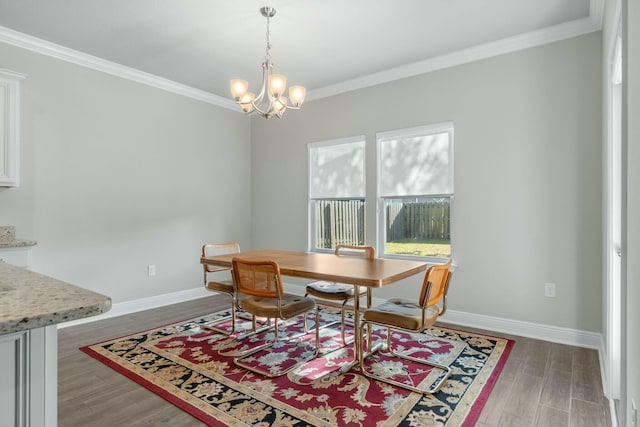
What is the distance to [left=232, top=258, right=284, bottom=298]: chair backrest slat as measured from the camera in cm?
248

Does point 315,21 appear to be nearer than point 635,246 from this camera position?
No

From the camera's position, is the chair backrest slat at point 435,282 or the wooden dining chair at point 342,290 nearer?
the chair backrest slat at point 435,282

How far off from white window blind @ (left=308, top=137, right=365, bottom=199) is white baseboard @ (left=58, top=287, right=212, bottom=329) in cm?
202

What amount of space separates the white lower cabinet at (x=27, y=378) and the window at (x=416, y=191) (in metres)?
3.56

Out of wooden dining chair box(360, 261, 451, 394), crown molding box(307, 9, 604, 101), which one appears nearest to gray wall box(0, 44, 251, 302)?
crown molding box(307, 9, 604, 101)

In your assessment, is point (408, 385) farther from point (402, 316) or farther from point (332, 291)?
point (332, 291)

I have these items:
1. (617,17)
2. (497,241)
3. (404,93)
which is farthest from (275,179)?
(617,17)

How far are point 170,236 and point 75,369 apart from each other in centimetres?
211

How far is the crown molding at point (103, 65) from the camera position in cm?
336

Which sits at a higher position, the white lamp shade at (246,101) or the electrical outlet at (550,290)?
the white lamp shade at (246,101)

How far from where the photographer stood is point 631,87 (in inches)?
57.2

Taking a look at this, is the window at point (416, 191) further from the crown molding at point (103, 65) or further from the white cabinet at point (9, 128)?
the white cabinet at point (9, 128)

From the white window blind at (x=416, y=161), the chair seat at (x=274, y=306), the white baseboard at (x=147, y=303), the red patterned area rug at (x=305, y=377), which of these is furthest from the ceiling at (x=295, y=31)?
the red patterned area rug at (x=305, y=377)

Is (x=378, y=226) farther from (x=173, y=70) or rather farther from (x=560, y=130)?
(x=173, y=70)
